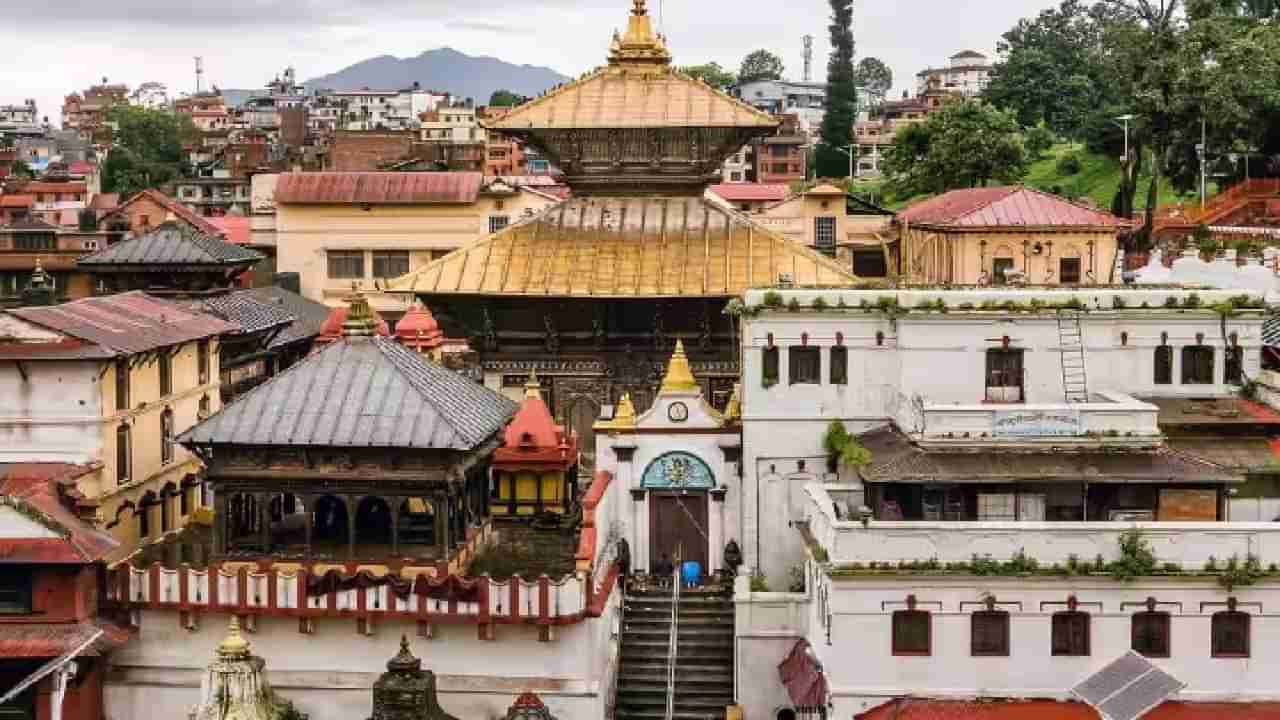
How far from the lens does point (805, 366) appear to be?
123ft

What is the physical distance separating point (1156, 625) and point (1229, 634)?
123 centimetres

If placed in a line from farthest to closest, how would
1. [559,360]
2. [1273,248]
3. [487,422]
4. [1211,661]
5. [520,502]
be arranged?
[1273,248] < [559,360] < [520,502] < [487,422] < [1211,661]

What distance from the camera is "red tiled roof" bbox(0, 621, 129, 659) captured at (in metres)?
31.8

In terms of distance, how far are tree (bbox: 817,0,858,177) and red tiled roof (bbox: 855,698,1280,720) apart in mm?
90071

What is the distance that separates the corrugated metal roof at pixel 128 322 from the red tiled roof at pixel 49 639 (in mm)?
6977

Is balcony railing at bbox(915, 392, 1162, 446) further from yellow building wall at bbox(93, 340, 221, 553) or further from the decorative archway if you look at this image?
yellow building wall at bbox(93, 340, 221, 553)

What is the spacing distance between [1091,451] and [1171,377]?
4.13 meters

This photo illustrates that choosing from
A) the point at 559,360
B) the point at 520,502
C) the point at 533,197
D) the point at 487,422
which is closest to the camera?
the point at 487,422

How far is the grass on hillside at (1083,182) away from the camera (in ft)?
294

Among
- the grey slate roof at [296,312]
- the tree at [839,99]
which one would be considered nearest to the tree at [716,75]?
the tree at [839,99]

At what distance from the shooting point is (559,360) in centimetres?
4594

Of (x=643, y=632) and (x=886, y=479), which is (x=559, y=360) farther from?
(x=886, y=479)

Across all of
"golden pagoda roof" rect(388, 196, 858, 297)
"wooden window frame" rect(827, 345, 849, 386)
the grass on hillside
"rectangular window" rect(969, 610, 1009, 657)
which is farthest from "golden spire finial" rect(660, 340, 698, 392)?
the grass on hillside

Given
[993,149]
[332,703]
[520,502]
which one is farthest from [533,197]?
[332,703]
